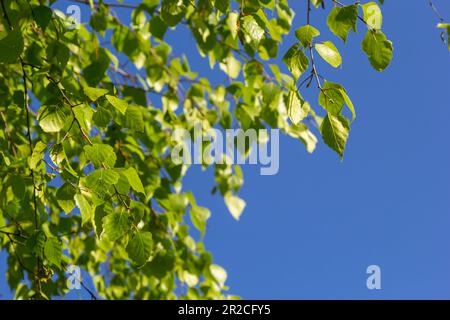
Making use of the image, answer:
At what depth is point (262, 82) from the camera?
6.86 ft

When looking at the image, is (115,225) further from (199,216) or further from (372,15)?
(199,216)

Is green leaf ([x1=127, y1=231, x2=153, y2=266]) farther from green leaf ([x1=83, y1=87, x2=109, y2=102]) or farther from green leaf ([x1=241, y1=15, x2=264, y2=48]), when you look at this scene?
green leaf ([x1=241, y1=15, x2=264, y2=48])

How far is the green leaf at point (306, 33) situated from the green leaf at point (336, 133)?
144 millimetres

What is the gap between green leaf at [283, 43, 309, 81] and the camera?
3.34 feet

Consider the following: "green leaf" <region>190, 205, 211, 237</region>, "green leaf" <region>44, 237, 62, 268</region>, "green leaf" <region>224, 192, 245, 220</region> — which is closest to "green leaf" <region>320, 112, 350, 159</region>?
"green leaf" <region>44, 237, 62, 268</region>

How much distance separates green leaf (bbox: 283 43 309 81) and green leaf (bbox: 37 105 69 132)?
0.42m

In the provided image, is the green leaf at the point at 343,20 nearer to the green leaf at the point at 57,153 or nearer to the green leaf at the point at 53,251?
the green leaf at the point at 57,153

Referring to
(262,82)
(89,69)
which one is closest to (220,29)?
(262,82)

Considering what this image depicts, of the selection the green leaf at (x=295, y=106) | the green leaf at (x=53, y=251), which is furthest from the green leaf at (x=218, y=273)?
the green leaf at (x=295, y=106)

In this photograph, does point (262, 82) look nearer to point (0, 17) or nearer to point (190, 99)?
point (190, 99)

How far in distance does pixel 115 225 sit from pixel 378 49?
1.86ft

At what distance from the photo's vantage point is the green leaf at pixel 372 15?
105cm
